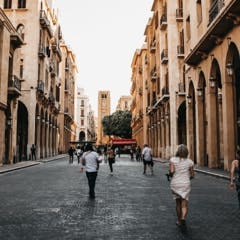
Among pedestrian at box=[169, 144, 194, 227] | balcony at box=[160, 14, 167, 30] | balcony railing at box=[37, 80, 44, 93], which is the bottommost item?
pedestrian at box=[169, 144, 194, 227]

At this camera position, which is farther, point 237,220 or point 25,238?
point 237,220

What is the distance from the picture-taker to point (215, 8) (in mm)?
21500

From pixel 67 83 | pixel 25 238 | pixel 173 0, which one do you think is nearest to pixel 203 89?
pixel 173 0

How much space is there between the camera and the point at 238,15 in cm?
1781

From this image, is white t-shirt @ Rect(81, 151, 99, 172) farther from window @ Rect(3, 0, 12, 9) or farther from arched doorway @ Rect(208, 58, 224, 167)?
window @ Rect(3, 0, 12, 9)

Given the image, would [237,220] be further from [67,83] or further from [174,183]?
[67,83]

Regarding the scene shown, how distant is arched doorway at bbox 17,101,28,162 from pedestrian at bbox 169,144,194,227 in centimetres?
3465

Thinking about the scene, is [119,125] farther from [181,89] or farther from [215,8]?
[215,8]

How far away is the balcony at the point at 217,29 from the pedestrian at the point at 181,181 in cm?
1201

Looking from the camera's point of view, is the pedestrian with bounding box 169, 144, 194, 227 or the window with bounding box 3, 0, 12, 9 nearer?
the pedestrian with bounding box 169, 144, 194, 227

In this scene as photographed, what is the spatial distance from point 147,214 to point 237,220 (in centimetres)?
186

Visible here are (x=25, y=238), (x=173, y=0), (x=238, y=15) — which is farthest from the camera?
(x=173, y=0)

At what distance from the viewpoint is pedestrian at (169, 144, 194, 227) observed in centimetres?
677

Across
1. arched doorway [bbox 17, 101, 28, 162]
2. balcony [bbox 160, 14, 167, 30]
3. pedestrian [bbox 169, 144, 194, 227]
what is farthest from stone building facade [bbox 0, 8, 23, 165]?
pedestrian [bbox 169, 144, 194, 227]
